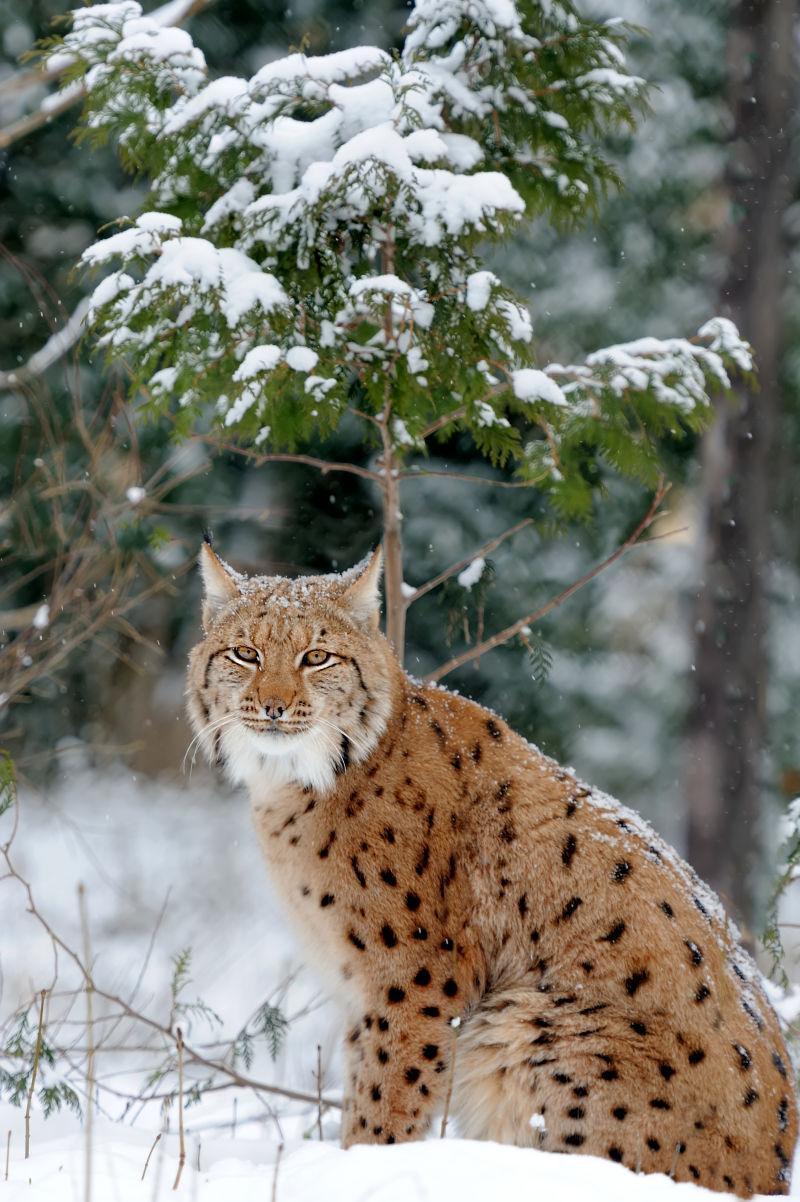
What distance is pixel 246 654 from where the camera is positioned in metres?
4.91

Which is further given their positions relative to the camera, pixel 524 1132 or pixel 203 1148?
pixel 203 1148

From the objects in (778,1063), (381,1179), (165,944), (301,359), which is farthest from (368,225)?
(165,944)

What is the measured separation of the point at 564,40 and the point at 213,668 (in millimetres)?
→ 3270

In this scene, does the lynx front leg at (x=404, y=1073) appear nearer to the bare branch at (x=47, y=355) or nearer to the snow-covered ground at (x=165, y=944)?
the snow-covered ground at (x=165, y=944)

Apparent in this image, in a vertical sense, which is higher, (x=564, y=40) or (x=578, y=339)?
(x=564, y=40)

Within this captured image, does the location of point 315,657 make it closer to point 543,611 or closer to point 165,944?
point 543,611

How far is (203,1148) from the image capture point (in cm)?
498

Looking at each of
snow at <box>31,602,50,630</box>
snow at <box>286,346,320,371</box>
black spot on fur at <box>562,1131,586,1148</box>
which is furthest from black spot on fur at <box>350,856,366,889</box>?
snow at <box>31,602,50,630</box>

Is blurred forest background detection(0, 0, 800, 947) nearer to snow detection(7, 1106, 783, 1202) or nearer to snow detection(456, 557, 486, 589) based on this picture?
snow detection(456, 557, 486, 589)

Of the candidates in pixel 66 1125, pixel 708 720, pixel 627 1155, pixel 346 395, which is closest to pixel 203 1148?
pixel 66 1125

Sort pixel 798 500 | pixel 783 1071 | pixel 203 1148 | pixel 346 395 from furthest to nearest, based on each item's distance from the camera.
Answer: pixel 798 500 < pixel 346 395 < pixel 203 1148 < pixel 783 1071

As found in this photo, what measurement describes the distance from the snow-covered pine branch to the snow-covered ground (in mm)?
2404

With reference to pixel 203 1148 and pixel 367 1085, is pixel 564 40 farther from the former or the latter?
pixel 203 1148

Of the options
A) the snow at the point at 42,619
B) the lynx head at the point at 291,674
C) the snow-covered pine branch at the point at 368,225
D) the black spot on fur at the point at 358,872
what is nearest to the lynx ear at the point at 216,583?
the lynx head at the point at 291,674
